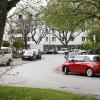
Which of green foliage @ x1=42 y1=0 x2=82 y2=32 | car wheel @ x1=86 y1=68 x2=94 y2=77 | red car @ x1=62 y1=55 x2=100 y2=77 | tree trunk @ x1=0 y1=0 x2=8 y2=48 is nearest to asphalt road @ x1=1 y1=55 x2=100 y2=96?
car wheel @ x1=86 y1=68 x2=94 y2=77

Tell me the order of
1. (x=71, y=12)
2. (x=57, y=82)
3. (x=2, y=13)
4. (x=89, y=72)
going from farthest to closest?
(x=71, y=12) → (x=89, y=72) → (x=57, y=82) → (x=2, y=13)

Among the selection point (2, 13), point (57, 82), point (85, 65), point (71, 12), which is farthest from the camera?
point (71, 12)

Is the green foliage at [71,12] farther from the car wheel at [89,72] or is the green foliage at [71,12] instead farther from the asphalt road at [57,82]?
the asphalt road at [57,82]

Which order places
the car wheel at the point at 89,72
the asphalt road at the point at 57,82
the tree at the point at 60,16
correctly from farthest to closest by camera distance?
the tree at the point at 60,16 → the car wheel at the point at 89,72 → the asphalt road at the point at 57,82

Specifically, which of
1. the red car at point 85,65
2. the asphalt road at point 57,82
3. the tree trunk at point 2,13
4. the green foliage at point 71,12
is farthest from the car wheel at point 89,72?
the tree trunk at point 2,13

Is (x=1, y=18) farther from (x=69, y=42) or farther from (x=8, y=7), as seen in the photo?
(x=69, y=42)

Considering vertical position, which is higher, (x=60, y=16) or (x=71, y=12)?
(x=71, y=12)

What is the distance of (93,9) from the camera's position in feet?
113

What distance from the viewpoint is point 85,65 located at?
3053cm

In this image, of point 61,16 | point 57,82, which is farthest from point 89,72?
point 57,82

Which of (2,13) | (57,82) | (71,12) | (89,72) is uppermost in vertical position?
(71,12)

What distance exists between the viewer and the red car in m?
A: 29.7

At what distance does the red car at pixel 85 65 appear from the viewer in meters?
29.7

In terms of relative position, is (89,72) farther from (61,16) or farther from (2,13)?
(2,13)
